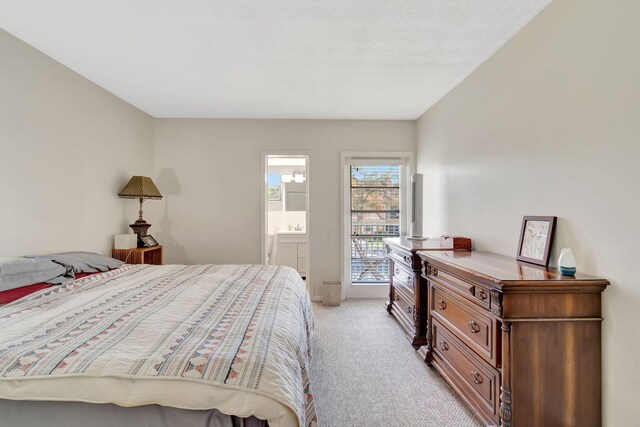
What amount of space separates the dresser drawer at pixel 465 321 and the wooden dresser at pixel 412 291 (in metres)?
0.27

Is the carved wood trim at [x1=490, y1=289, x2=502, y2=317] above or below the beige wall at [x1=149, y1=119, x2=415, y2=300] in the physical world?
below

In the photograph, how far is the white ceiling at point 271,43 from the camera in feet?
6.07

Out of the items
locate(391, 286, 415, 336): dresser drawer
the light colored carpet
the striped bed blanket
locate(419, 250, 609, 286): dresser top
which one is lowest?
the light colored carpet

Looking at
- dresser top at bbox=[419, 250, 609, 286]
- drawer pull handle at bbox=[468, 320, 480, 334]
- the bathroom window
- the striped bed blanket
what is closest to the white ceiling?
dresser top at bbox=[419, 250, 609, 286]

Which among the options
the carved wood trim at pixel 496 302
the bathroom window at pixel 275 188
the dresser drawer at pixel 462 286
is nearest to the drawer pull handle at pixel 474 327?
the dresser drawer at pixel 462 286

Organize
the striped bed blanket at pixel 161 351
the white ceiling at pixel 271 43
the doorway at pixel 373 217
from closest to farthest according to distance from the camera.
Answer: the striped bed blanket at pixel 161 351
the white ceiling at pixel 271 43
the doorway at pixel 373 217

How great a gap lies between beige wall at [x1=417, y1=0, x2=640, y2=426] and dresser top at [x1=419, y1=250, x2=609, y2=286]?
0.37 ft

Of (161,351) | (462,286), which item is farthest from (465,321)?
(161,351)

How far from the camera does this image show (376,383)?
7.16 feet

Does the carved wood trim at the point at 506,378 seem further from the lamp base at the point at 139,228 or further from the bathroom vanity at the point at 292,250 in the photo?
the bathroom vanity at the point at 292,250

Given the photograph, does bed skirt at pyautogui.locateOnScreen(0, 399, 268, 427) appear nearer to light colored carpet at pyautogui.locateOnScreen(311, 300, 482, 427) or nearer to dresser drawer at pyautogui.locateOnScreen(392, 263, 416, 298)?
light colored carpet at pyautogui.locateOnScreen(311, 300, 482, 427)

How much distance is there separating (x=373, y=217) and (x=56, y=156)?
3.51 m

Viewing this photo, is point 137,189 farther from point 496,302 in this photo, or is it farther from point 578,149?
point 578,149

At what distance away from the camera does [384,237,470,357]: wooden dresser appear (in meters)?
2.69
